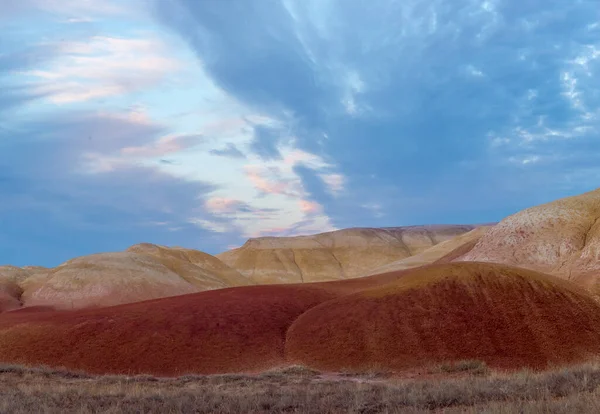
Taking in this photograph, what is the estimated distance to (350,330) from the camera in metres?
31.2

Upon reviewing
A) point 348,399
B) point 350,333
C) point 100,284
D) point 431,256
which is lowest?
point 348,399

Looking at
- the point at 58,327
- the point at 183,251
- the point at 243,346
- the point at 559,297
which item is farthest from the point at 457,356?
the point at 183,251

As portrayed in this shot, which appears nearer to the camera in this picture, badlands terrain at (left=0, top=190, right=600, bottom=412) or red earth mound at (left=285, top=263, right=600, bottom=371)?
badlands terrain at (left=0, top=190, right=600, bottom=412)

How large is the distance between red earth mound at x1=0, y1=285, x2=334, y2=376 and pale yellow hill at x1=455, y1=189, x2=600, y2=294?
29.3m

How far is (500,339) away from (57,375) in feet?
78.6

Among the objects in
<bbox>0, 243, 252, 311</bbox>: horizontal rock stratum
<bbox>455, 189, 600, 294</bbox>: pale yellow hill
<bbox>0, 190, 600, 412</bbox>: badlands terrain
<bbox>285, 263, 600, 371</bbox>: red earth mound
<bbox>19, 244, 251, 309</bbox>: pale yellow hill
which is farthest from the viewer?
<bbox>19, 244, 251, 309</bbox>: pale yellow hill

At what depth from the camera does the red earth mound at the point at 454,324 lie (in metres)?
27.7

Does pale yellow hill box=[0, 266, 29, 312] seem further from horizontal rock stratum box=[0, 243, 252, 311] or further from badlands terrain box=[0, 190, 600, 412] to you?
badlands terrain box=[0, 190, 600, 412]

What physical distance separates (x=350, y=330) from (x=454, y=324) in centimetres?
652

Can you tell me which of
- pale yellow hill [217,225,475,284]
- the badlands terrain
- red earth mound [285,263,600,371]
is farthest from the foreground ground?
pale yellow hill [217,225,475,284]

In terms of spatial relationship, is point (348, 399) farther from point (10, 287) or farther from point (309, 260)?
point (309, 260)

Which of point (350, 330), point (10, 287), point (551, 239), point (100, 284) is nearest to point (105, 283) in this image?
point (100, 284)

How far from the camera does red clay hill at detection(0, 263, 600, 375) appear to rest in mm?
28344

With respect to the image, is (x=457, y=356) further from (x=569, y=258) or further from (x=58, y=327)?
(x=569, y=258)
